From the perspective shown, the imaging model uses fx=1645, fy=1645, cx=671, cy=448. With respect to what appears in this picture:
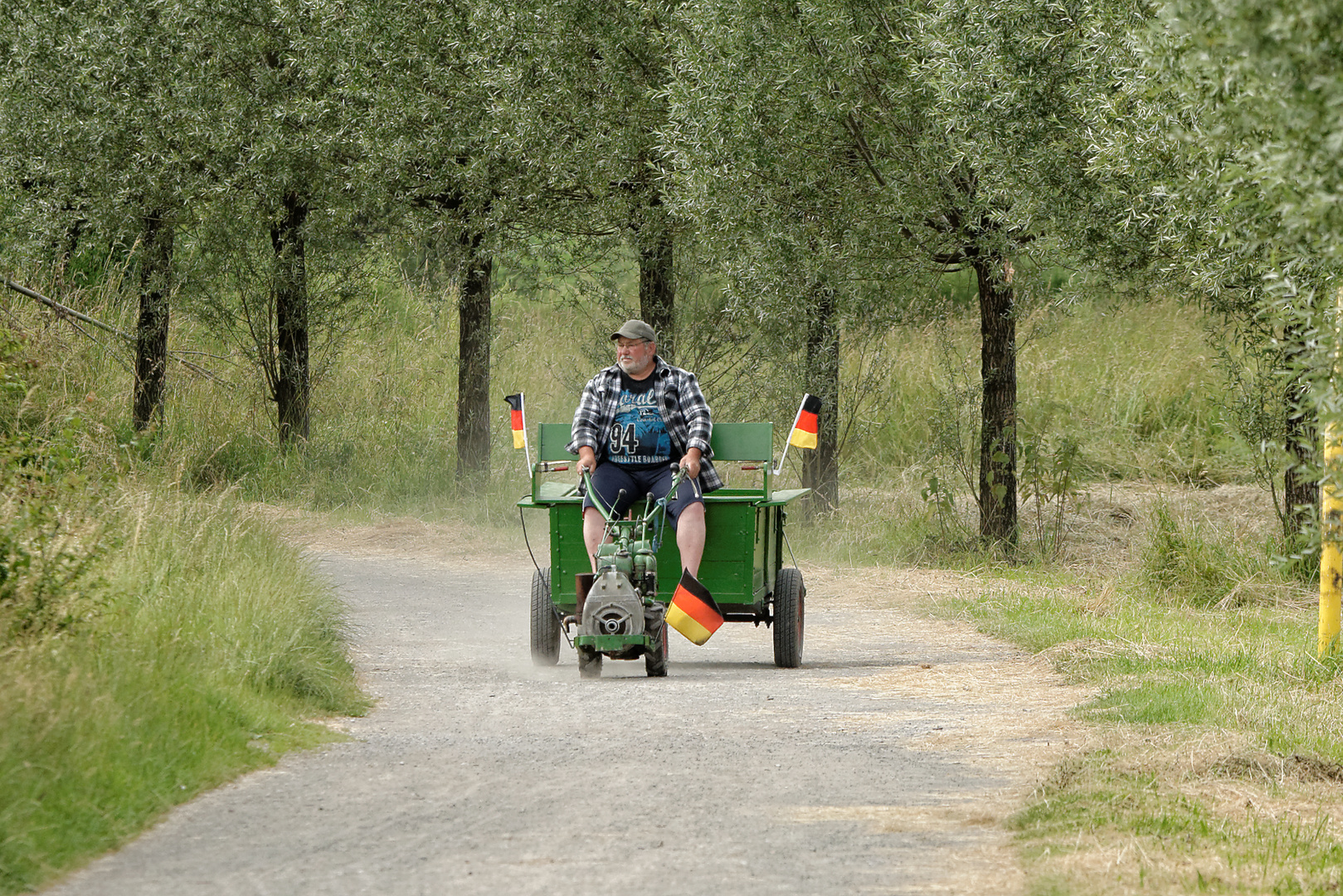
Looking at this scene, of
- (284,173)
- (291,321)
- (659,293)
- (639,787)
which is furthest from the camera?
(291,321)

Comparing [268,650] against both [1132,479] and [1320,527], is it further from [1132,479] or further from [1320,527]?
[1132,479]

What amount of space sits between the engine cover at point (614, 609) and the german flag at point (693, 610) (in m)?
0.27

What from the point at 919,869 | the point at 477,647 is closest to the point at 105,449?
the point at 477,647

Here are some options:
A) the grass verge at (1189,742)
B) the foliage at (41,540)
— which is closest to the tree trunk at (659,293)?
the grass verge at (1189,742)

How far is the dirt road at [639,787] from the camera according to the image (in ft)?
15.7

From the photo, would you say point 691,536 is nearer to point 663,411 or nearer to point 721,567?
point 721,567

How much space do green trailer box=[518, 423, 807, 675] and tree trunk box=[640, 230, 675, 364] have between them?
24.3ft

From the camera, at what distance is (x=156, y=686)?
6371 millimetres

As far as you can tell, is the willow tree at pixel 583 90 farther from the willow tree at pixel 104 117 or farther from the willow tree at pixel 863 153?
the willow tree at pixel 104 117

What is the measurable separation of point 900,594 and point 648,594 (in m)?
4.72

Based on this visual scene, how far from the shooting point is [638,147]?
1556 cm

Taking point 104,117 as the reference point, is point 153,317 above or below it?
below

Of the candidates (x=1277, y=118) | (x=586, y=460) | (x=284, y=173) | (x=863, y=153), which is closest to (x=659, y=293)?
(x=863, y=153)

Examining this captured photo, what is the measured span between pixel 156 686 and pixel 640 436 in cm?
353
